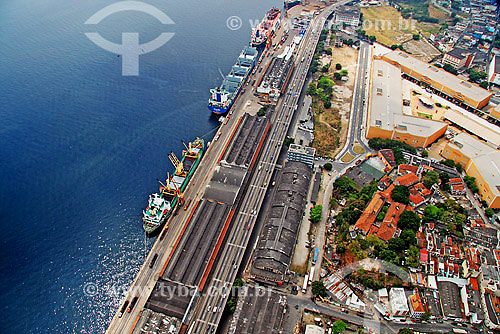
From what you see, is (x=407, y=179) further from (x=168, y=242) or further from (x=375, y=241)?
(x=168, y=242)

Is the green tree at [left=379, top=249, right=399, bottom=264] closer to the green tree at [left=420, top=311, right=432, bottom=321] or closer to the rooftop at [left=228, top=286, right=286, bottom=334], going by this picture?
the green tree at [left=420, top=311, right=432, bottom=321]

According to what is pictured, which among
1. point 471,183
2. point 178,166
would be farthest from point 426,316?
point 178,166

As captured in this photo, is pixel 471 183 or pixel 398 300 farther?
pixel 471 183

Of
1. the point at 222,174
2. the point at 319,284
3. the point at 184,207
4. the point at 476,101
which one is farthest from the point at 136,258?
the point at 476,101

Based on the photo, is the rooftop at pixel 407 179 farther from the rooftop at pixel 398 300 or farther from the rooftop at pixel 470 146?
the rooftop at pixel 398 300

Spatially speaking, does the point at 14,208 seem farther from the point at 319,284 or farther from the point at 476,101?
the point at 476,101

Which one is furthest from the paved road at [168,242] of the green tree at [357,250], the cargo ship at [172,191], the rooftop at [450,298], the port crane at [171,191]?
the rooftop at [450,298]
